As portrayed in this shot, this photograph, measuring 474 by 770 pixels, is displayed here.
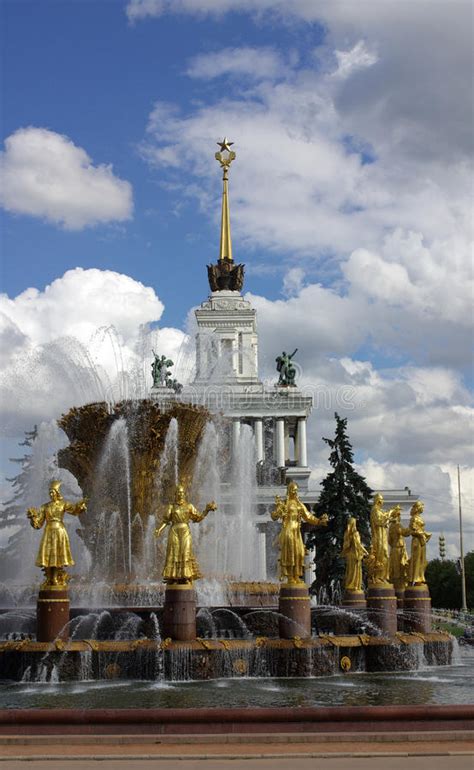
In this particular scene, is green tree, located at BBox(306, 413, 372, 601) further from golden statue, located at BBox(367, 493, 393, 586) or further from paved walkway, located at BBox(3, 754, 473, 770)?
paved walkway, located at BBox(3, 754, 473, 770)

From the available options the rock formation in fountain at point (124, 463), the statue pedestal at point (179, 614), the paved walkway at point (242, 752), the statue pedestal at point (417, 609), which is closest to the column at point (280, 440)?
the rock formation in fountain at point (124, 463)

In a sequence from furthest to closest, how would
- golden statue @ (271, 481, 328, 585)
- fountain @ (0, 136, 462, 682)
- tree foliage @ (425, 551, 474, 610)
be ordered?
tree foliage @ (425, 551, 474, 610)
golden statue @ (271, 481, 328, 585)
fountain @ (0, 136, 462, 682)

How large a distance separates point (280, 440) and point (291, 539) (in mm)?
54956

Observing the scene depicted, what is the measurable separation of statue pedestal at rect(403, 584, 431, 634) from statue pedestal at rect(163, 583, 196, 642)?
5882mm

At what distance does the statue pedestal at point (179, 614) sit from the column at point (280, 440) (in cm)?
5455

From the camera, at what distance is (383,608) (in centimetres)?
1738

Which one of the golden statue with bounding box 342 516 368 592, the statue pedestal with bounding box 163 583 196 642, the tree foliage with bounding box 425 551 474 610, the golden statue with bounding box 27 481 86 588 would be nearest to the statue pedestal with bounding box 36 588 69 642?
the golden statue with bounding box 27 481 86 588

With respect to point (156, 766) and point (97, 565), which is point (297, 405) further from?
point (156, 766)

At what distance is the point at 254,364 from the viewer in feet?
250

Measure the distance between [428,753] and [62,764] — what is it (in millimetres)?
2904

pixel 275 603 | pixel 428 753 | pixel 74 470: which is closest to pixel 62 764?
pixel 428 753

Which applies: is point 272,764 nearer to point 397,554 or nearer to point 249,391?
point 397,554

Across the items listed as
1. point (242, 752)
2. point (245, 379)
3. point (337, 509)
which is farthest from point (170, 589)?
point (245, 379)

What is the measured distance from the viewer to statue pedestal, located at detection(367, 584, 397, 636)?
675 inches
